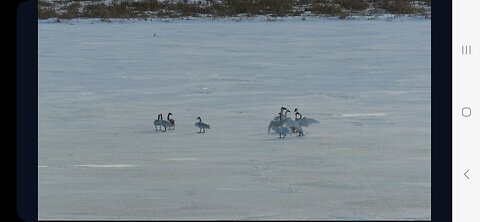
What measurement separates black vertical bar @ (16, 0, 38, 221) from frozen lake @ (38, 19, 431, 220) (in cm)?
77

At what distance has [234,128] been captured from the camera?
5.65 meters

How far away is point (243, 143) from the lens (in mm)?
4980

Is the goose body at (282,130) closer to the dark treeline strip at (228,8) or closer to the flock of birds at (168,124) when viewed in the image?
the flock of birds at (168,124)

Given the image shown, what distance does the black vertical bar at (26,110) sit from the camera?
847 mm

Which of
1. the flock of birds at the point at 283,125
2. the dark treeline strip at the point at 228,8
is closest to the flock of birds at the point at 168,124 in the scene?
the flock of birds at the point at 283,125

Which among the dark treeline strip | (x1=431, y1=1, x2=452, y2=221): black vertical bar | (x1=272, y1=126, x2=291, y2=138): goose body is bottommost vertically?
(x1=272, y1=126, x2=291, y2=138): goose body

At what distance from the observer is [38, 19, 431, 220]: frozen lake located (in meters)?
2.76

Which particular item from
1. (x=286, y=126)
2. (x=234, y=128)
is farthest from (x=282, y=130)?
(x=234, y=128)

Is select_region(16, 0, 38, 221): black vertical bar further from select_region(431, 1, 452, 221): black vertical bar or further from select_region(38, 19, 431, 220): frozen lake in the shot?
select_region(38, 19, 431, 220): frozen lake

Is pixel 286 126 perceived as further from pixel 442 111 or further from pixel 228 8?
pixel 228 8

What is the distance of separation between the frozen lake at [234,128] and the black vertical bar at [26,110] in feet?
2.51

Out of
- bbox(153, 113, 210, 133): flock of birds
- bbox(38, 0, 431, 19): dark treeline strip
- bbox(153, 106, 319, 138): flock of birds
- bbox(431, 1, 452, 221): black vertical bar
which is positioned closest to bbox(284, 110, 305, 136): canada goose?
bbox(153, 106, 319, 138): flock of birds

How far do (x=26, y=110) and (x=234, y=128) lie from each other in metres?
4.79

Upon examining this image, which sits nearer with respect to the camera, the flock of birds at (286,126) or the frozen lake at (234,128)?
the frozen lake at (234,128)
